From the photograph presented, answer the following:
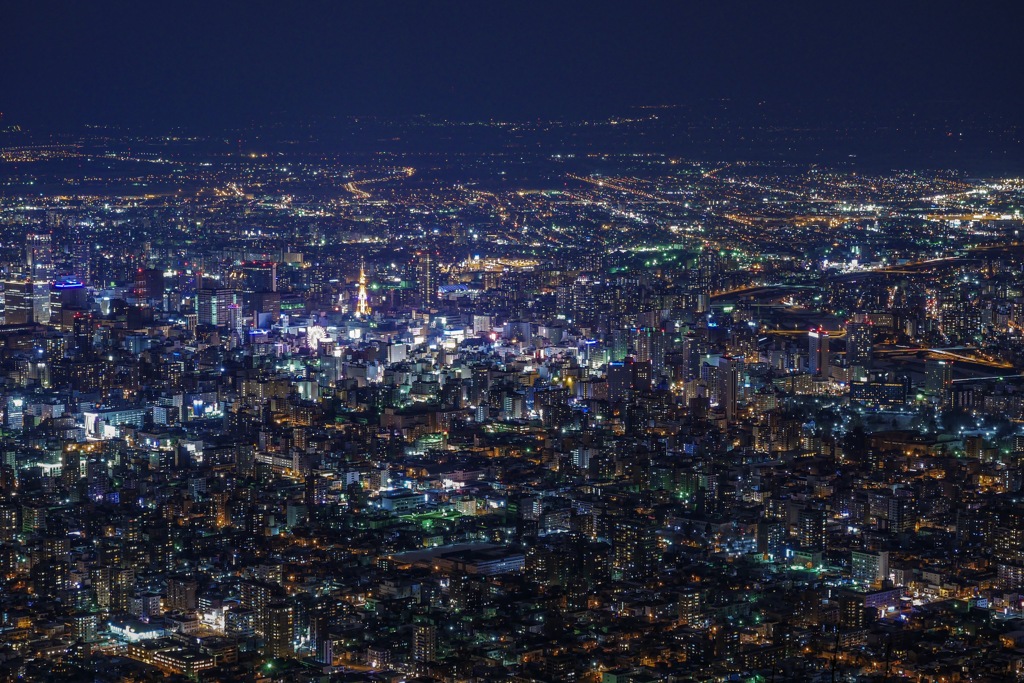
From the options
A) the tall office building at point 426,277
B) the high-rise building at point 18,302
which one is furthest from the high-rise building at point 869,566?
the high-rise building at point 18,302

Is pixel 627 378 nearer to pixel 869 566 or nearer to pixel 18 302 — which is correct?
pixel 869 566

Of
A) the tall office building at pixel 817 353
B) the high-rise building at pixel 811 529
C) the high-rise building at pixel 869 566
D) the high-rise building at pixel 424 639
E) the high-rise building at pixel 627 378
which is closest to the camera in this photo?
the high-rise building at pixel 424 639

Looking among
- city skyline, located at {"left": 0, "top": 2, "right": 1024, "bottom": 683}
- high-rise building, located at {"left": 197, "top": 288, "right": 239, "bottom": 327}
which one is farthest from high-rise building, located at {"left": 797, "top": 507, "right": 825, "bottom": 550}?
high-rise building, located at {"left": 197, "top": 288, "right": 239, "bottom": 327}


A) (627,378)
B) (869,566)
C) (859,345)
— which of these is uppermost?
(869,566)

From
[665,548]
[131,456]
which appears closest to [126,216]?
[131,456]

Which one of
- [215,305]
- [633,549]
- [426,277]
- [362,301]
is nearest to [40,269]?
[215,305]

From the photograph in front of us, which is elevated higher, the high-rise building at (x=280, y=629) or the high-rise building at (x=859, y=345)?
the high-rise building at (x=280, y=629)

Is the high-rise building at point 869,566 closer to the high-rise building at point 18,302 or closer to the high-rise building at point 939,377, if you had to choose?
the high-rise building at point 939,377

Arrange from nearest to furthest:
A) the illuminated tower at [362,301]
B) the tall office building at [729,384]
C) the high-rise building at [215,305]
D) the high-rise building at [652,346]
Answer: the tall office building at [729,384]
the high-rise building at [652,346]
the high-rise building at [215,305]
the illuminated tower at [362,301]
